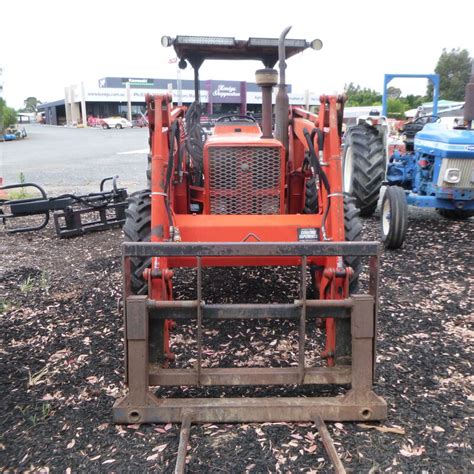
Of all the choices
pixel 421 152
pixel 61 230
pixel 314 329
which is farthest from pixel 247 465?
pixel 421 152

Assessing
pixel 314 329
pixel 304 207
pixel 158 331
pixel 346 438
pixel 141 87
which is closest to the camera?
pixel 346 438

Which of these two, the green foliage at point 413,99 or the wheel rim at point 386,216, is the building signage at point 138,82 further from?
the wheel rim at point 386,216

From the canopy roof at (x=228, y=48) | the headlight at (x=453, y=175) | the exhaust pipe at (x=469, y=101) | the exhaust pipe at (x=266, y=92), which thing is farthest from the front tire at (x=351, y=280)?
the exhaust pipe at (x=469, y=101)

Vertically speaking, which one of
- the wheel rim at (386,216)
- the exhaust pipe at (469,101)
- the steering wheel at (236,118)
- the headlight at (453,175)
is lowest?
the wheel rim at (386,216)

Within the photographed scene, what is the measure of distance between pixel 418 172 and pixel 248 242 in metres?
5.13

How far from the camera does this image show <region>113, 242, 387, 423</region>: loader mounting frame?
9.14ft

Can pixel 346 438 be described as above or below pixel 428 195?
below

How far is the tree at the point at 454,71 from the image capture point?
58.2 metres

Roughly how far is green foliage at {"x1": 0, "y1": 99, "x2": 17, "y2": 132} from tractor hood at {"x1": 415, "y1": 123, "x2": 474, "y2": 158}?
40.3m

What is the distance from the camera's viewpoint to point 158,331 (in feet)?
9.62

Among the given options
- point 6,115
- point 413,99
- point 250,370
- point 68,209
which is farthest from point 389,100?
point 250,370

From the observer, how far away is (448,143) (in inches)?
265

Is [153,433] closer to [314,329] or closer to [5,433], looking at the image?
[5,433]

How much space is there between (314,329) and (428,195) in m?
3.97
